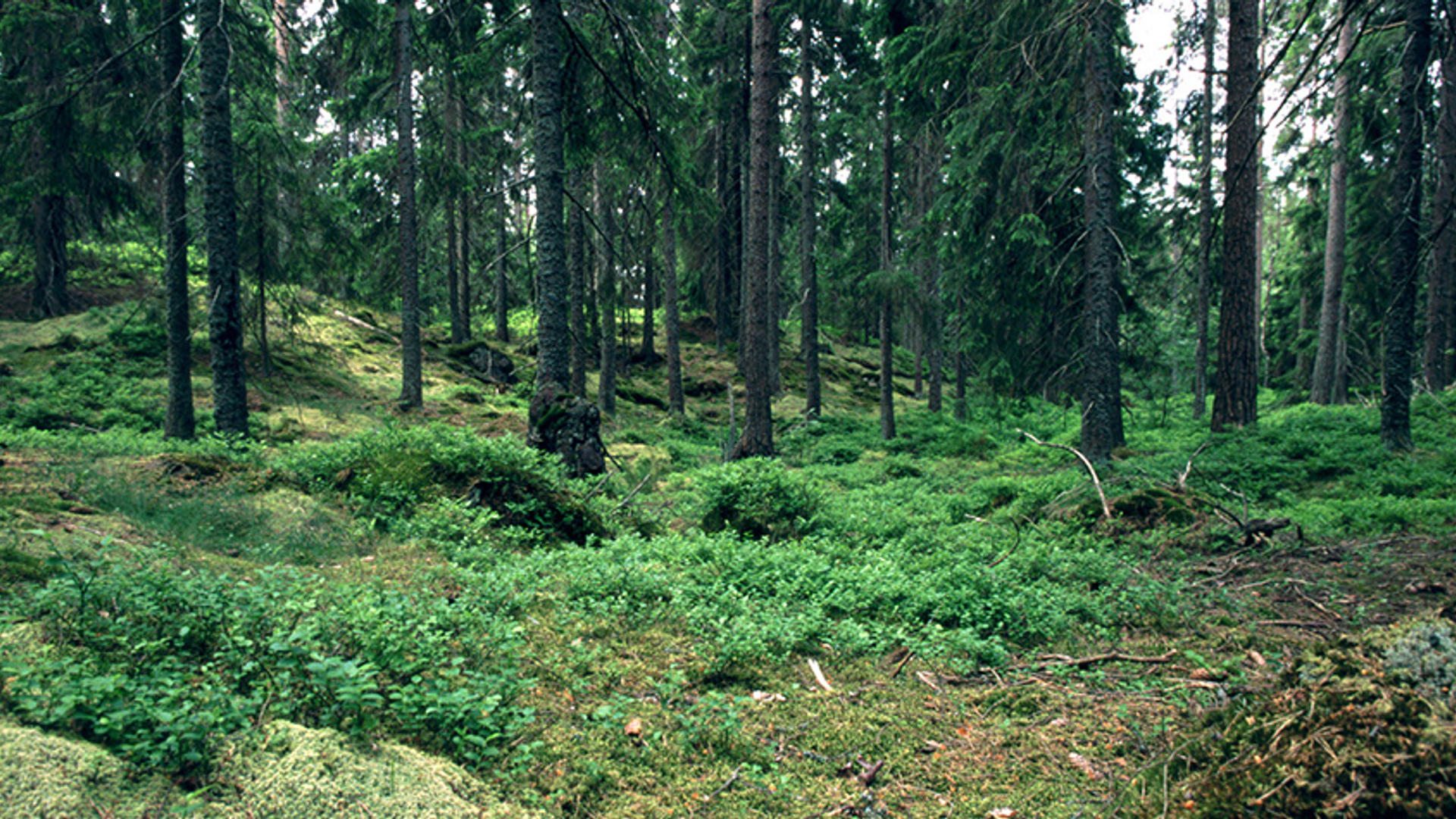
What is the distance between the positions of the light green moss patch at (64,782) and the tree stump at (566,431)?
7.22 meters

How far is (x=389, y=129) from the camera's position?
1972 centimetres

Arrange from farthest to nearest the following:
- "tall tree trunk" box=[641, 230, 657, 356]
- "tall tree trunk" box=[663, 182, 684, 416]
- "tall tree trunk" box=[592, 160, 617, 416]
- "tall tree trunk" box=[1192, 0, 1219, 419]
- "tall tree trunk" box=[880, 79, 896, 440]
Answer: "tall tree trunk" box=[641, 230, 657, 356]
"tall tree trunk" box=[663, 182, 684, 416]
"tall tree trunk" box=[592, 160, 617, 416]
"tall tree trunk" box=[880, 79, 896, 440]
"tall tree trunk" box=[1192, 0, 1219, 419]

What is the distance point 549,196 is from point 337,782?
8574 millimetres

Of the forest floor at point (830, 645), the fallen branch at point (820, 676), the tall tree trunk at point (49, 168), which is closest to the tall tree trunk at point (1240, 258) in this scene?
the forest floor at point (830, 645)

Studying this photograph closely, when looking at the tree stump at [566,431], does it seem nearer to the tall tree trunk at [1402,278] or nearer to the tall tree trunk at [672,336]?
the tall tree trunk at [672,336]

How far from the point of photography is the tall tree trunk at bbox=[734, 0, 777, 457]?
13.7m

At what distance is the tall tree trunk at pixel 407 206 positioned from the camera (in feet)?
54.2

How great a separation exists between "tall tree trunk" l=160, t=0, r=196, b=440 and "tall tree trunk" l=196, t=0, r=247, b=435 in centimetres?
105

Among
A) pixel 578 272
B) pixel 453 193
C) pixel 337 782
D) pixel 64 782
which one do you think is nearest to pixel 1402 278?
pixel 337 782

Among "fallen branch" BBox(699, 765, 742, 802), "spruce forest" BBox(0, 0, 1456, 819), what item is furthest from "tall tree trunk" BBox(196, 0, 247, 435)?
"fallen branch" BBox(699, 765, 742, 802)

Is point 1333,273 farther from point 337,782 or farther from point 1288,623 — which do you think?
point 337,782

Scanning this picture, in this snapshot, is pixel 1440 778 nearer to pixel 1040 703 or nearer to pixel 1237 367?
Answer: pixel 1040 703

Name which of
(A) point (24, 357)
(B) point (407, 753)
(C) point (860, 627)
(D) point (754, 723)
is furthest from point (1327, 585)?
(A) point (24, 357)

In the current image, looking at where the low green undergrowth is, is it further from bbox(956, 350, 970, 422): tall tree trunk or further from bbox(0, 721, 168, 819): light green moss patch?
bbox(956, 350, 970, 422): tall tree trunk
